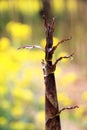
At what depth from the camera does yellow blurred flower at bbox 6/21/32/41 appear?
5.47ft

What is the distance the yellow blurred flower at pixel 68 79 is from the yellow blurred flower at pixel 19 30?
256 millimetres

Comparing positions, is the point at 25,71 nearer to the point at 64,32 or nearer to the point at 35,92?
the point at 35,92

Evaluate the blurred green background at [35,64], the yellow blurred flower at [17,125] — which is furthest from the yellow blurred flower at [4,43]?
the yellow blurred flower at [17,125]

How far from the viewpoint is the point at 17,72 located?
167 cm

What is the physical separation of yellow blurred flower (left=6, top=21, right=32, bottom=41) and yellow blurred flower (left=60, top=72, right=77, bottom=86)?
26 centimetres

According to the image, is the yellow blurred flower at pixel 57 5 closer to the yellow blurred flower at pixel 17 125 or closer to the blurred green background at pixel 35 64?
the blurred green background at pixel 35 64

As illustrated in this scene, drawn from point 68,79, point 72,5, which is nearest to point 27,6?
point 72,5

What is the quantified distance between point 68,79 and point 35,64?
17cm

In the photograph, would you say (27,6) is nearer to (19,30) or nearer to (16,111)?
(19,30)

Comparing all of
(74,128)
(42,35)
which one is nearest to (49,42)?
(42,35)

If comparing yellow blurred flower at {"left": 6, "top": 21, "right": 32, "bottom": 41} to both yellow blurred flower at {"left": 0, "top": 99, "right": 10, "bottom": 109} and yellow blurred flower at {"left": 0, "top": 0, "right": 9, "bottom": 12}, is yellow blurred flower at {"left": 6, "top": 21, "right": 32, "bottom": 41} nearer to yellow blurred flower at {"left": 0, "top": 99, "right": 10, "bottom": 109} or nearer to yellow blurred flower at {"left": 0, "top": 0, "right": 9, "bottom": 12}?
yellow blurred flower at {"left": 0, "top": 0, "right": 9, "bottom": 12}

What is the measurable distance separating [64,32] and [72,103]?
0.32 meters

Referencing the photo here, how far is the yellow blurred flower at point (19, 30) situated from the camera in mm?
1667

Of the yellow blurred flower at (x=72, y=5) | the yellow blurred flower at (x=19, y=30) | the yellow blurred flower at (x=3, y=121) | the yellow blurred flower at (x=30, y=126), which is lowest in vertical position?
the yellow blurred flower at (x=30, y=126)
